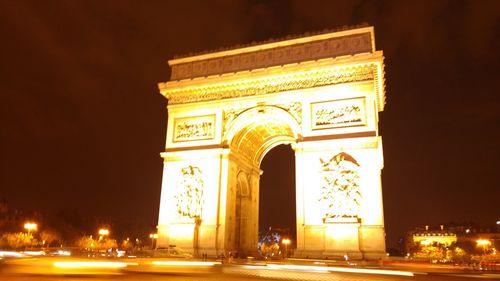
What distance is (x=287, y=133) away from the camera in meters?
27.5

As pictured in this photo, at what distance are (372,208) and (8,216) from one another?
6087 cm

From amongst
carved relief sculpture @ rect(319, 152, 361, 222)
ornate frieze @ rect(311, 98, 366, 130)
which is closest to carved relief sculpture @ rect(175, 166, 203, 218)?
carved relief sculpture @ rect(319, 152, 361, 222)

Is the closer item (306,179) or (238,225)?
(306,179)

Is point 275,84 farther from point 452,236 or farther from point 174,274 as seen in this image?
point 452,236

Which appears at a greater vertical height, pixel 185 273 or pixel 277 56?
pixel 277 56

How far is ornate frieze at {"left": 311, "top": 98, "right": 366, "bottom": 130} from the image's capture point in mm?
21484

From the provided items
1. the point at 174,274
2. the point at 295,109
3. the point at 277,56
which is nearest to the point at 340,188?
the point at 295,109

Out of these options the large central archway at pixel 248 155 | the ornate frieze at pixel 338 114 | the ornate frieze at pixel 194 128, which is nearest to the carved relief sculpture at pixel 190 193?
the large central archway at pixel 248 155

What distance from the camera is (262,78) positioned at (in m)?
24.0

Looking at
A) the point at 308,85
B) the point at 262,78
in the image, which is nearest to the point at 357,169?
the point at 308,85

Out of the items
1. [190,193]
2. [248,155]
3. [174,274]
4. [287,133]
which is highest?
[287,133]

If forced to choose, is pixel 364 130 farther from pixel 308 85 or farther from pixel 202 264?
pixel 202 264

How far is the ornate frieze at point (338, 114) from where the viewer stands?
2148 centimetres

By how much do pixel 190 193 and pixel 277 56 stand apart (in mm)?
9357
